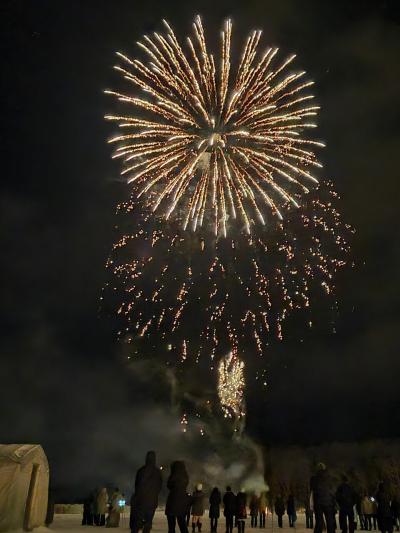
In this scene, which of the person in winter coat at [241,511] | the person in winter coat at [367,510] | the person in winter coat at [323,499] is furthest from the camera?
the person in winter coat at [367,510]

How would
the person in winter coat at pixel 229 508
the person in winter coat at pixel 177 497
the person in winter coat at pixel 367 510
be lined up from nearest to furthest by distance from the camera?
the person in winter coat at pixel 177 497
the person in winter coat at pixel 229 508
the person in winter coat at pixel 367 510

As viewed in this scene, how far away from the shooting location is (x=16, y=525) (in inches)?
541

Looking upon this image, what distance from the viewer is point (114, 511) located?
19.3 meters

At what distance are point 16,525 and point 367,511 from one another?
44.1 ft

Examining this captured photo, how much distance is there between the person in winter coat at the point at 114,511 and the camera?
→ 1909 centimetres

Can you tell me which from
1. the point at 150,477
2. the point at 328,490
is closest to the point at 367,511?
the point at 328,490

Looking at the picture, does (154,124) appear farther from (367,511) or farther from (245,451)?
(245,451)

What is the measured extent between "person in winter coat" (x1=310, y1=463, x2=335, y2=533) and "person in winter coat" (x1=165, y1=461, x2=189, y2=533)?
3166 millimetres

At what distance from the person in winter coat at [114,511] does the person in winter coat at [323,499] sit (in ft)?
31.5

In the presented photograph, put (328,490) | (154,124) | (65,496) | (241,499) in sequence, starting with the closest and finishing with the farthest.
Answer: (328,490)
(241,499)
(154,124)
(65,496)

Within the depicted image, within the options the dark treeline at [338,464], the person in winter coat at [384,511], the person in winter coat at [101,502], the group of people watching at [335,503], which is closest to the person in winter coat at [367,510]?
the group of people watching at [335,503]

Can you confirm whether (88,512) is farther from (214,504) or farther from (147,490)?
(147,490)

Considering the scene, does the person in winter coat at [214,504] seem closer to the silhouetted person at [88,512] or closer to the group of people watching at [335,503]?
the group of people watching at [335,503]

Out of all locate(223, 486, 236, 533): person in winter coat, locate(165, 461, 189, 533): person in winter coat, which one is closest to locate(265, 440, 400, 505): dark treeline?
locate(223, 486, 236, 533): person in winter coat
